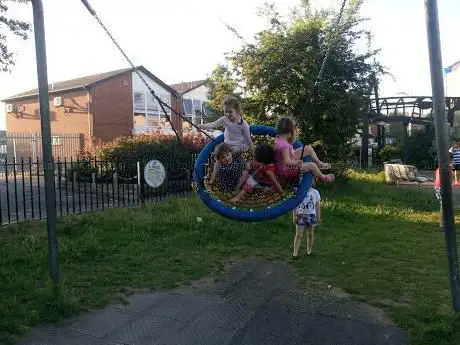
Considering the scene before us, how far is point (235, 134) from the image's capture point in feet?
18.1

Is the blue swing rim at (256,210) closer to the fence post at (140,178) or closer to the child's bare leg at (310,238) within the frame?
the child's bare leg at (310,238)

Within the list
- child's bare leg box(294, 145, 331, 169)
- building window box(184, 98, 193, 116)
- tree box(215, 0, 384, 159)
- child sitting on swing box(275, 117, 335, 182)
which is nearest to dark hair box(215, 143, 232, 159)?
child sitting on swing box(275, 117, 335, 182)

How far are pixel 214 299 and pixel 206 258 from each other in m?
1.70

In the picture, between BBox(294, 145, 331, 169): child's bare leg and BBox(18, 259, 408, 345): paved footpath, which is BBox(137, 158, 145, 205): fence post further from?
BBox(294, 145, 331, 169): child's bare leg

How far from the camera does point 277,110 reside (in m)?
14.3

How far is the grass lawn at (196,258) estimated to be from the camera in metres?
4.79

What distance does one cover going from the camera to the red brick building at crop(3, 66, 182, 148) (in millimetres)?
29906

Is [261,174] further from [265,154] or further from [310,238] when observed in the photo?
[310,238]

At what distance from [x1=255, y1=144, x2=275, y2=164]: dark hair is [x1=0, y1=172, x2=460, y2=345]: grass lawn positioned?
185cm

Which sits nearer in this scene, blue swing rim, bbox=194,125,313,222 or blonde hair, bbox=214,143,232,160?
blue swing rim, bbox=194,125,313,222

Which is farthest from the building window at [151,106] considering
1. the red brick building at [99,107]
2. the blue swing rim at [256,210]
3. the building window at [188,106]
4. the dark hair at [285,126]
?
the dark hair at [285,126]

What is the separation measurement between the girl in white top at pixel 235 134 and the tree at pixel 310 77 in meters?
8.31

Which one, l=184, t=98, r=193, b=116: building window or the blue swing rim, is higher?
l=184, t=98, r=193, b=116: building window

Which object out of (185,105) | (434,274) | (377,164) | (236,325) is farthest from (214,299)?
(185,105)
